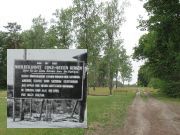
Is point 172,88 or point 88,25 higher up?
point 88,25

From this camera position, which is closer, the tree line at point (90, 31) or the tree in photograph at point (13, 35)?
the tree line at point (90, 31)

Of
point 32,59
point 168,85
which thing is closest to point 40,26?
point 168,85

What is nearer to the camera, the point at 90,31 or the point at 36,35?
the point at 90,31

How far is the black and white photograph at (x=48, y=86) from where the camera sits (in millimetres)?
10430

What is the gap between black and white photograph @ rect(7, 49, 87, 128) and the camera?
34.2 feet

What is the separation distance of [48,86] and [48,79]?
0.50 feet

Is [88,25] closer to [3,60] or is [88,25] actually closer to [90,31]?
[90,31]

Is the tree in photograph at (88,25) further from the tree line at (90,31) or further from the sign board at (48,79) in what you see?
the sign board at (48,79)

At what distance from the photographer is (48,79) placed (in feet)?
34.2

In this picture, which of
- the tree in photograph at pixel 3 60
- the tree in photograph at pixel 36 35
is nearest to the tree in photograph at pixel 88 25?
the tree in photograph at pixel 36 35

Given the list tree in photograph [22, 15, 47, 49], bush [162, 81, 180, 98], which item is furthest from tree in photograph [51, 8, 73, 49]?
tree in photograph [22, 15, 47, 49]

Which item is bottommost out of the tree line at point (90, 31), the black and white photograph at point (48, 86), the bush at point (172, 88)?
the bush at point (172, 88)

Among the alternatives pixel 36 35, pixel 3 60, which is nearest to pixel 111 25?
pixel 36 35

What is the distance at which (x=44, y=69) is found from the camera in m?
10.5
